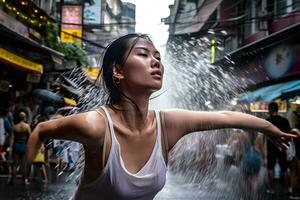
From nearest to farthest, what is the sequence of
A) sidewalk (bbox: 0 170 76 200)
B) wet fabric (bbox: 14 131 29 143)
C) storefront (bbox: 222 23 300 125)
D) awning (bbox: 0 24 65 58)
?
sidewalk (bbox: 0 170 76 200), wet fabric (bbox: 14 131 29 143), awning (bbox: 0 24 65 58), storefront (bbox: 222 23 300 125)

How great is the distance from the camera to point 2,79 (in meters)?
17.4

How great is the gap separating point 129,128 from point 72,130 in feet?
0.92

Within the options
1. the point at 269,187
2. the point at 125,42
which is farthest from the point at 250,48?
the point at 125,42

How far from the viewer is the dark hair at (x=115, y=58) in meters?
2.39

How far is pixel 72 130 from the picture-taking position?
2205 millimetres

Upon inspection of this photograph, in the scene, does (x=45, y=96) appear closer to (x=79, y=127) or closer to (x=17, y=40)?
(x=17, y=40)

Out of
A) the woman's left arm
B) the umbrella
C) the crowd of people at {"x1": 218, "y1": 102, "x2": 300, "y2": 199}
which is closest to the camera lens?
the woman's left arm

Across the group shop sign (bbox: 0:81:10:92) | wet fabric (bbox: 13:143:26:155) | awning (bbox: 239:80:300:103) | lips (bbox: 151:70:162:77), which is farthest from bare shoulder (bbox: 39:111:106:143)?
shop sign (bbox: 0:81:10:92)

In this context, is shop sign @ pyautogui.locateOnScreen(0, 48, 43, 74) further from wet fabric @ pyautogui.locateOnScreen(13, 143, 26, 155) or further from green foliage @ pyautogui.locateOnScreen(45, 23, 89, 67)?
green foliage @ pyautogui.locateOnScreen(45, 23, 89, 67)

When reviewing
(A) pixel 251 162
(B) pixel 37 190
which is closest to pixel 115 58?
(A) pixel 251 162

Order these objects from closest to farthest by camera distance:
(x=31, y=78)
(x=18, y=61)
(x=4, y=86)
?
(x=18, y=61), (x=4, y=86), (x=31, y=78)

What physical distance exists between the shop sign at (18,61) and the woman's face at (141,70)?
11.1 meters

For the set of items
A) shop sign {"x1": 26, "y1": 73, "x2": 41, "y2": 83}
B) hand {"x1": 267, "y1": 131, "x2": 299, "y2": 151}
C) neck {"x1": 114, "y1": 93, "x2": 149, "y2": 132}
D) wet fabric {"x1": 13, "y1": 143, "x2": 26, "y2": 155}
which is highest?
shop sign {"x1": 26, "y1": 73, "x2": 41, "y2": 83}

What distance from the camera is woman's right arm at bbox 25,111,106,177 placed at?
2197 mm
